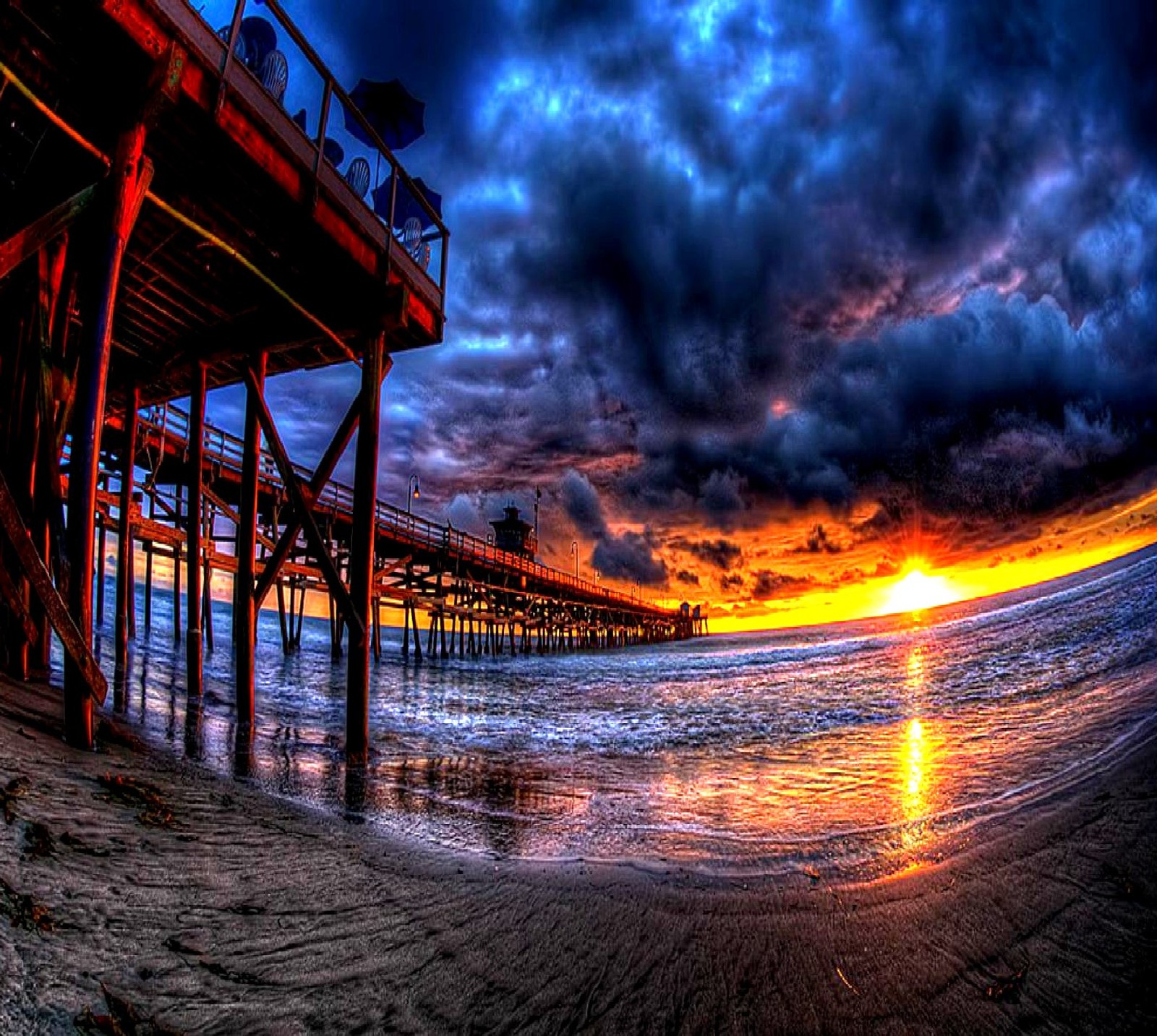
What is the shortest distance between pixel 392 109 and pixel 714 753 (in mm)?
9913

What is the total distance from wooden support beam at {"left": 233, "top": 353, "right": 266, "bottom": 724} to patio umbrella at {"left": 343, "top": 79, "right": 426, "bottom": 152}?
4.44 m

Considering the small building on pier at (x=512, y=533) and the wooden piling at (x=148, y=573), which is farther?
the small building on pier at (x=512, y=533)

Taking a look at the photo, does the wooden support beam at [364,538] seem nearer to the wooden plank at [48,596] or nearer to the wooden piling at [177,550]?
the wooden plank at [48,596]

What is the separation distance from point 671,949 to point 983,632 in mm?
23086

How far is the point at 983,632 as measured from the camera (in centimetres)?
1964

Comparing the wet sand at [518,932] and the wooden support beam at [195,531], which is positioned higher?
the wooden support beam at [195,531]

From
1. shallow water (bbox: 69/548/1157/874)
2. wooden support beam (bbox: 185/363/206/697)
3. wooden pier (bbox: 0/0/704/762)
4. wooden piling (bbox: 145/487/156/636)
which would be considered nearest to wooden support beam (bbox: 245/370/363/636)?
wooden pier (bbox: 0/0/704/762)

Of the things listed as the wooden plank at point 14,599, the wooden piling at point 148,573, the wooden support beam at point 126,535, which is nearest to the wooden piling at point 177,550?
the wooden piling at point 148,573

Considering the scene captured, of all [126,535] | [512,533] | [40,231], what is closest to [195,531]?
[126,535]

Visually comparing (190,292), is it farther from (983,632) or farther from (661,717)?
(983,632)

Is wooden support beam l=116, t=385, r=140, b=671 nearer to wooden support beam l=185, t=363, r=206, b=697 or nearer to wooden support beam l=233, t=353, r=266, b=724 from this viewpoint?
wooden support beam l=185, t=363, r=206, b=697

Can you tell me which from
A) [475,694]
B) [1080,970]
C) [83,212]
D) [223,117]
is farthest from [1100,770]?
[475,694]

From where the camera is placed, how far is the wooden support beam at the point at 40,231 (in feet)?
9.45

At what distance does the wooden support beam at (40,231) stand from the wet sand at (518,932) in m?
2.46
